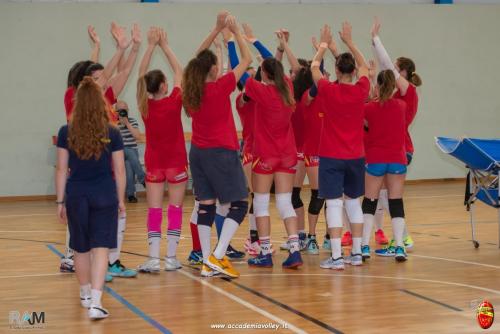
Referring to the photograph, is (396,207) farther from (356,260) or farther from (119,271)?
(119,271)

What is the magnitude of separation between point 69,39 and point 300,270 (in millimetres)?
8821

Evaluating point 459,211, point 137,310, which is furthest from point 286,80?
point 459,211

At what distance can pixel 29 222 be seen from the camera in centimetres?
1184

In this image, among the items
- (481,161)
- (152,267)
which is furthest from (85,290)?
(481,161)

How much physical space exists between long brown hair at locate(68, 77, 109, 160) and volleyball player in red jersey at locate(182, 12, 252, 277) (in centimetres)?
135

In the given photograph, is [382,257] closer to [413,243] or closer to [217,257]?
[413,243]

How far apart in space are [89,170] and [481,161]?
426cm

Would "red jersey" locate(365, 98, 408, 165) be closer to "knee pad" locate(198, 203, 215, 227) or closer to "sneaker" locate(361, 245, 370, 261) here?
"sneaker" locate(361, 245, 370, 261)

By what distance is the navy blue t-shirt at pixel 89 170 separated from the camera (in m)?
5.80

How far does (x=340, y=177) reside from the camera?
7512 millimetres

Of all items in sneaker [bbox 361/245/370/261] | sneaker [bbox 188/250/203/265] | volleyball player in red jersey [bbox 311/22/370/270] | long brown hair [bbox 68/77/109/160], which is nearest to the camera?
long brown hair [bbox 68/77/109/160]

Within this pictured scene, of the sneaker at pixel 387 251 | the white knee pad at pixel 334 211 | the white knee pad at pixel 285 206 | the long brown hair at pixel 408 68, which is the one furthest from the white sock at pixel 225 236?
the long brown hair at pixel 408 68

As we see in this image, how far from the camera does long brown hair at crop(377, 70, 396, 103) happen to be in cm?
781

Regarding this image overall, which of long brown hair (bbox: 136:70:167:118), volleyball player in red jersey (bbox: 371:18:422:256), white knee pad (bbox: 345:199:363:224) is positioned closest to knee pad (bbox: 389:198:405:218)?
volleyball player in red jersey (bbox: 371:18:422:256)
